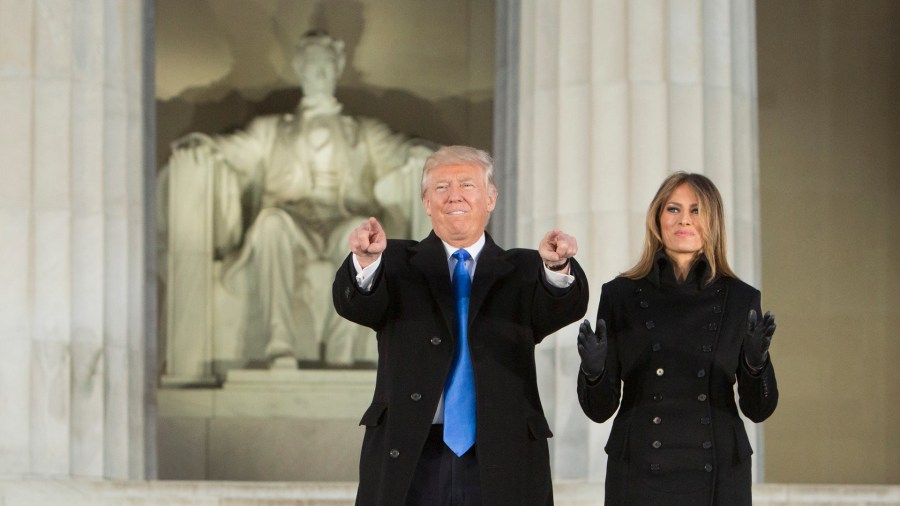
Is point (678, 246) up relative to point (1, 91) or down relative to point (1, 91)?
down

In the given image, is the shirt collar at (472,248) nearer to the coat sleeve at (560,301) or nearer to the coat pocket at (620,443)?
the coat sleeve at (560,301)

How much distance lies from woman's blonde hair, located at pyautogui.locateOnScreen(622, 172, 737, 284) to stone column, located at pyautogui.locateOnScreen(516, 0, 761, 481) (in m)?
4.00

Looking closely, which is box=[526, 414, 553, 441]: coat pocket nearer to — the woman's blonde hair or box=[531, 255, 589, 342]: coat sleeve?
box=[531, 255, 589, 342]: coat sleeve

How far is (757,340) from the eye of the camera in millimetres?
5062

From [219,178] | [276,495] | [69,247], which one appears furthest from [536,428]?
[219,178]

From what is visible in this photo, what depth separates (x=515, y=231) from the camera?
10781mm

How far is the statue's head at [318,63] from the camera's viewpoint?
13812 millimetres

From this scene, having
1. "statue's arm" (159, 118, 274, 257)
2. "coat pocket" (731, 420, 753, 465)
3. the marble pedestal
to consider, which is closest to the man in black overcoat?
"coat pocket" (731, 420, 753, 465)

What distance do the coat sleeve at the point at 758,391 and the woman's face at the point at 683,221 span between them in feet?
1.02

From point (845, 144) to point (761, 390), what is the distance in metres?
9.43

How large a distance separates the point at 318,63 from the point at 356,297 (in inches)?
354

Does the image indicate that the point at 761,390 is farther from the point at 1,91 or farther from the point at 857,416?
the point at 857,416

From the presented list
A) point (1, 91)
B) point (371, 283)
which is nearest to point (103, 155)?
point (1, 91)

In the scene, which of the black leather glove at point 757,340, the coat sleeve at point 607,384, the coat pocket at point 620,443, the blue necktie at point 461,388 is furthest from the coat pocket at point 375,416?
the black leather glove at point 757,340
